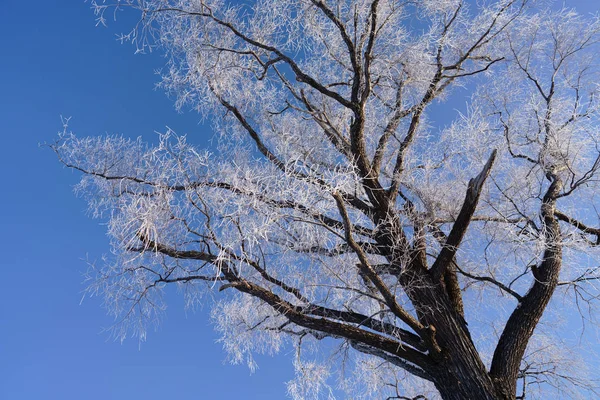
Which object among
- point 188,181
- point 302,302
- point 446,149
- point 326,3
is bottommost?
point 302,302

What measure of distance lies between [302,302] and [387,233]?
0.90 meters

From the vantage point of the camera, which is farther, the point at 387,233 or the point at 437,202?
the point at 437,202

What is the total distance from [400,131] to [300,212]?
2438 millimetres

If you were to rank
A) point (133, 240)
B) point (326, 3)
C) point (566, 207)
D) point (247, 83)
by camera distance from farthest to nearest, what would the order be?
point (247, 83), point (566, 207), point (326, 3), point (133, 240)

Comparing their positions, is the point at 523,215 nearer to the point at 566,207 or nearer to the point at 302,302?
the point at 566,207

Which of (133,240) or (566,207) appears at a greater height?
(566,207)

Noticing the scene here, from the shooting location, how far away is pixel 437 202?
530cm

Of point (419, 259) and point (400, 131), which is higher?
point (400, 131)

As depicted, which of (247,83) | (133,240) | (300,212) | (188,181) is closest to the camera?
(300,212)

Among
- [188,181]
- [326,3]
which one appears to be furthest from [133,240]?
[326,3]

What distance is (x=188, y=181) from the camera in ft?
14.7

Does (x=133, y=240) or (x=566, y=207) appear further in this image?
(x=566, y=207)

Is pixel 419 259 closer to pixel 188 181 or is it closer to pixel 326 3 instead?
pixel 188 181

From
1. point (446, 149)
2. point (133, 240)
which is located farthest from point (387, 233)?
point (133, 240)
